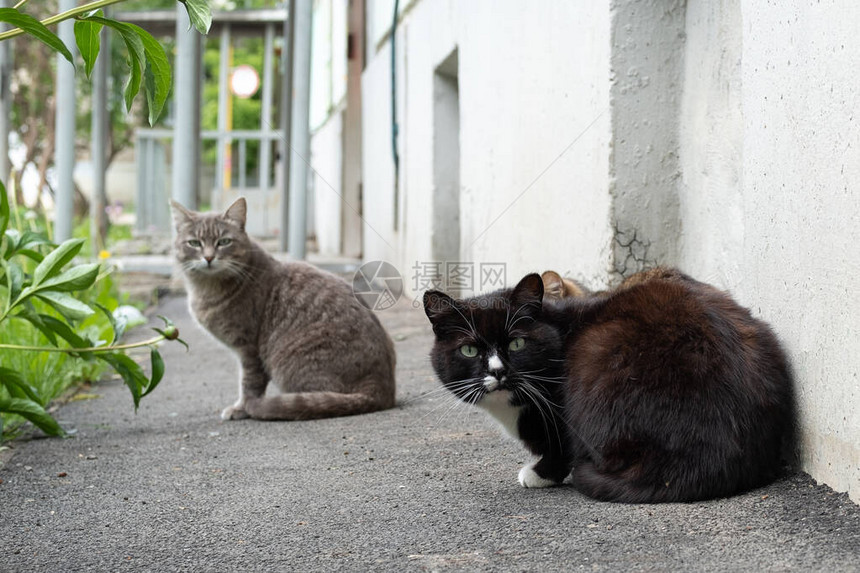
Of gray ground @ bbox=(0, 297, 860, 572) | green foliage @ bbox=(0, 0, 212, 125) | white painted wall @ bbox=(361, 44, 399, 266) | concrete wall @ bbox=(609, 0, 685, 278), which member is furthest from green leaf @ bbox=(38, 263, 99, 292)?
white painted wall @ bbox=(361, 44, 399, 266)

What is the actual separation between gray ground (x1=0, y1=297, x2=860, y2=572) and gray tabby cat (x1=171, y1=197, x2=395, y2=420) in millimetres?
147

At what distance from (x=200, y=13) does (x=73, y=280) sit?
1.31 metres

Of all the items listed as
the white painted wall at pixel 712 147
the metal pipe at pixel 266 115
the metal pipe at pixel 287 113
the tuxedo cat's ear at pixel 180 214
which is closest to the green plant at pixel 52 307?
the tuxedo cat's ear at pixel 180 214

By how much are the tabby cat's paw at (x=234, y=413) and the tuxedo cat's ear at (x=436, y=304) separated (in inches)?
58.0

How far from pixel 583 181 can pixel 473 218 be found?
195cm

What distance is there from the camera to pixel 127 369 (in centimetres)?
327

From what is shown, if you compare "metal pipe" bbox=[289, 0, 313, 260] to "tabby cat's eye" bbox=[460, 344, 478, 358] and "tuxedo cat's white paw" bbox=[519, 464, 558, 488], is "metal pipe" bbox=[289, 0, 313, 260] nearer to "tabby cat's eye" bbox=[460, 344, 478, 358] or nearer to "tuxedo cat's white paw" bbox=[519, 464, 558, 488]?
"tabby cat's eye" bbox=[460, 344, 478, 358]

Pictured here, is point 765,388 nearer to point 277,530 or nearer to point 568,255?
point 277,530

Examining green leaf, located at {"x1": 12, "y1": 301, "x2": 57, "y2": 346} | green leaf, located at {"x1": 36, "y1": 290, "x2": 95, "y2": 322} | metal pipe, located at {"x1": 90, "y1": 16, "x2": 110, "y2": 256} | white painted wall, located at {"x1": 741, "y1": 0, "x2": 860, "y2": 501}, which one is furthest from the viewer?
metal pipe, located at {"x1": 90, "y1": 16, "x2": 110, "y2": 256}

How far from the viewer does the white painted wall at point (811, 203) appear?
2.02 metres

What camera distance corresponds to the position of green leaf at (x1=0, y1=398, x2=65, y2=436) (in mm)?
3058

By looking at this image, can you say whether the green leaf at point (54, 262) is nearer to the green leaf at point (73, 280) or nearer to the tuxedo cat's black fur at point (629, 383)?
the green leaf at point (73, 280)

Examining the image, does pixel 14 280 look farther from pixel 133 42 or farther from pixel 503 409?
pixel 503 409

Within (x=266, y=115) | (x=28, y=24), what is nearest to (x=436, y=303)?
(x=28, y=24)
